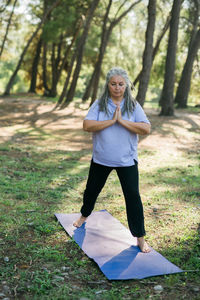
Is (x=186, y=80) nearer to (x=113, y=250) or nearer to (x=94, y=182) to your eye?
(x=94, y=182)

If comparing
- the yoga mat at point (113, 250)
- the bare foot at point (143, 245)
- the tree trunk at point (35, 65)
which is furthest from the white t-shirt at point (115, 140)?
the tree trunk at point (35, 65)

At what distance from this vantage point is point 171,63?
1537 centimetres

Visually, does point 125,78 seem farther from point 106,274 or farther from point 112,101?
point 106,274

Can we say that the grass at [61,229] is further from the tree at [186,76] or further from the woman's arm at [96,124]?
the tree at [186,76]

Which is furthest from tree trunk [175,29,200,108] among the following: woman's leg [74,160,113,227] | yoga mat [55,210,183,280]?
woman's leg [74,160,113,227]

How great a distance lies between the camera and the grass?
3.47 m

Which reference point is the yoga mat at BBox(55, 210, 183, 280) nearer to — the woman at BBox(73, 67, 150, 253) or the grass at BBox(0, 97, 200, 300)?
the grass at BBox(0, 97, 200, 300)

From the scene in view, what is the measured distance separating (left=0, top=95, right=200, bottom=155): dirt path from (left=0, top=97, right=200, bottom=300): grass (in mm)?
1857

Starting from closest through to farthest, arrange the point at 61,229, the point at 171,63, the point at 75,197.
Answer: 1. the point at 61,229
2. the point at 75,197
3. the point at 171,63

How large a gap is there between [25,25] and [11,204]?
26999mm

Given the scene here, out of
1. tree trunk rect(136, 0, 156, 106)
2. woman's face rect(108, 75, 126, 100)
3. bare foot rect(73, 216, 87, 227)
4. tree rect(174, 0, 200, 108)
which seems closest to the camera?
woman's face rect(108, 75, 126, 100)

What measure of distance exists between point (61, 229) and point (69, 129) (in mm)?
9828

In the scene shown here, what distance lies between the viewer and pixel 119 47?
28766 millimetres

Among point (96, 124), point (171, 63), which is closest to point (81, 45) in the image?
point (171, 63)
